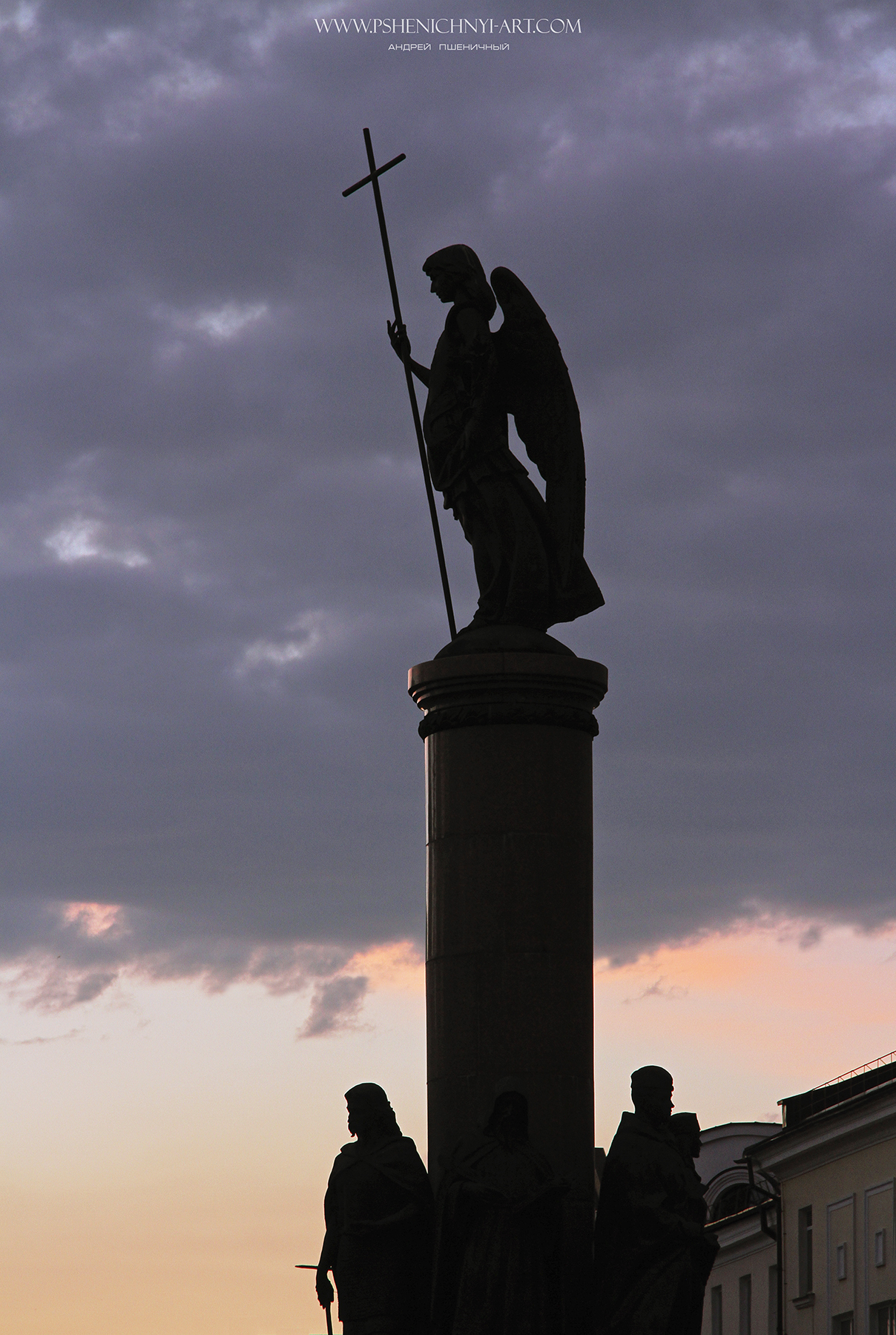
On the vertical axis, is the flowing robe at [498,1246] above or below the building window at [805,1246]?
below

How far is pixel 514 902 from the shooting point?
742 inches

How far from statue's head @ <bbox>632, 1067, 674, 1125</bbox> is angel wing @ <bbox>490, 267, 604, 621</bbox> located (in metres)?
4.60

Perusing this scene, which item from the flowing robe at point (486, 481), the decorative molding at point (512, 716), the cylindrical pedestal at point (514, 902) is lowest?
the cylindrical pedestal at point (514, 902)

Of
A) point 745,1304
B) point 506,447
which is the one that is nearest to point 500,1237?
point 506,447

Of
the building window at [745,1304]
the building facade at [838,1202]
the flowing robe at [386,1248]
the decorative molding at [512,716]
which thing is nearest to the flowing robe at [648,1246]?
the flowing robe at [386,1248]

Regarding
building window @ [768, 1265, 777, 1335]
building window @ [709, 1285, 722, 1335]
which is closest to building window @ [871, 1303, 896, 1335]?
building window @ [768, 1265, 777, 1335]

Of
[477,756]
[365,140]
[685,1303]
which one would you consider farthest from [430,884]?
[365,140]

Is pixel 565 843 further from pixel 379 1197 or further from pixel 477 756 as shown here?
pixel 379 1197

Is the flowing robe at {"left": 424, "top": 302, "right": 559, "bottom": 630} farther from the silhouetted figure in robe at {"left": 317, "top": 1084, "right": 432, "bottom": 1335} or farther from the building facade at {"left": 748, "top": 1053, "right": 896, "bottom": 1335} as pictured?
the building facade at {"left": 748, "top": 1053, "right": 896, "bottom": 1335}

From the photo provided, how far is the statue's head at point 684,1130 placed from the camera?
707 inches

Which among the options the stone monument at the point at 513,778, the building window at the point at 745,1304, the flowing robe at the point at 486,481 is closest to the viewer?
the stone monument at the point at 513,778

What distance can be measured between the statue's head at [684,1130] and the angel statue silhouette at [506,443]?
13.6 feet

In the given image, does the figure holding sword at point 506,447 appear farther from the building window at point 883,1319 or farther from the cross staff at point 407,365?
the building window at point 883,1319

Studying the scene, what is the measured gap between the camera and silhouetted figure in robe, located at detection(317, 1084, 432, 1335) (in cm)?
1783
